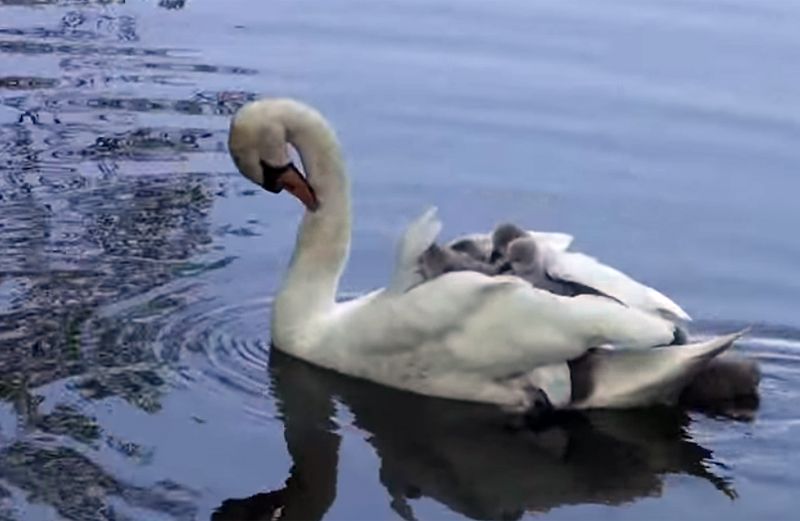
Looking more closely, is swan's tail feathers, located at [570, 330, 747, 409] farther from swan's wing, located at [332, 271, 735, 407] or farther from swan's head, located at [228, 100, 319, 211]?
swan's head, located at [228, 100, 319, 211]

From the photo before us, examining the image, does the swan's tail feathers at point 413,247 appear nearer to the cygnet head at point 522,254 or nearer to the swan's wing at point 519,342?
the swan's wing at point 519,342

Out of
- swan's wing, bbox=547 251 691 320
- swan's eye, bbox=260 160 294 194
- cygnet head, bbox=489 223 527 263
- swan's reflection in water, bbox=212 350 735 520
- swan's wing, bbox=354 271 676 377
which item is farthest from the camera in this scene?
swan's eye, bbox=260 160 294 194

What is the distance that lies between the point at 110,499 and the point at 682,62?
5.77 meters

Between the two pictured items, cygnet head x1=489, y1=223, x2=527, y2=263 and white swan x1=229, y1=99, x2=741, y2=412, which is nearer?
white swan x1=229, y1=99, x2=741, y2=412

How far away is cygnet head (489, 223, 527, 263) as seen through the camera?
21.7ft

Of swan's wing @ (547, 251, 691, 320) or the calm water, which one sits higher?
swan's wing @ (547, 251, 691, 320)

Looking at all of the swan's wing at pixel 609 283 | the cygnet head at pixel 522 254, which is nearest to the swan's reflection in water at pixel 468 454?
the swan's wing at pixel 609 283

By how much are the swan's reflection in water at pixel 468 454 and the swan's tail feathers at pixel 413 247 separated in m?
0.35

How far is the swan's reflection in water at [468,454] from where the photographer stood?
595 cm

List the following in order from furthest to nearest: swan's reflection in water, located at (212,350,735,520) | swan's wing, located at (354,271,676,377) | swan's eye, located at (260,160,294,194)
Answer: swan's eye, located at (260,160,294,194), swan's wing, located at (354,271,676,377), swan's reflection in water, located at (212,350,735,520)

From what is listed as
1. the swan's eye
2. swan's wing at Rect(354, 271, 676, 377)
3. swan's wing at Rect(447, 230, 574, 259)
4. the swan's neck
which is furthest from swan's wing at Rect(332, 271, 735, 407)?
the swan's eye

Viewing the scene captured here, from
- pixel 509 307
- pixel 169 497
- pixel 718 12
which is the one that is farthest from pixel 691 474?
pixel 718 12

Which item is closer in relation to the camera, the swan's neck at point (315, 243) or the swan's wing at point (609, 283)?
the swan's wing at point (609, 283)

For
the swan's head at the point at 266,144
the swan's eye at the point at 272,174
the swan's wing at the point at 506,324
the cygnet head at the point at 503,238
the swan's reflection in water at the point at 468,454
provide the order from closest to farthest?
1. the swan's reflection in water at the point at 468,454
2. the swan's wing at the point at 506,324
3. the cygnet head at the point at 503,238
4. the swan's head at the point at 266,144
5. the swan's eye at the point at 272,174
